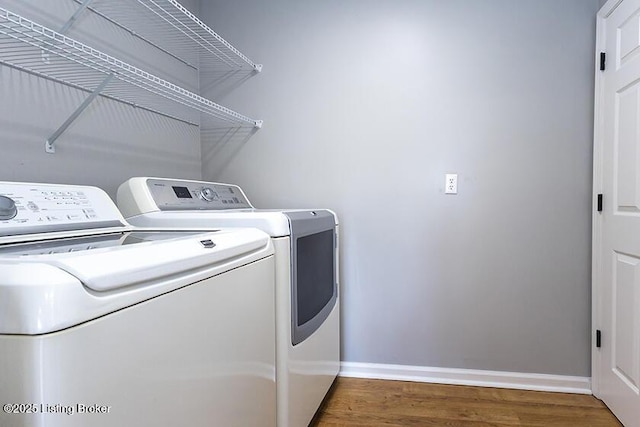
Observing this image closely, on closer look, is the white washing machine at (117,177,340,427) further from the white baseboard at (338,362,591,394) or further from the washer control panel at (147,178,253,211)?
the white baseboard at (338,362,591,394)

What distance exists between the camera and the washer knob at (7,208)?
0.95 m

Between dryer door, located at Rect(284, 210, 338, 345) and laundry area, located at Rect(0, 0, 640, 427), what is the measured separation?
0.05 ft

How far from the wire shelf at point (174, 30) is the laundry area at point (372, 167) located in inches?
0.6

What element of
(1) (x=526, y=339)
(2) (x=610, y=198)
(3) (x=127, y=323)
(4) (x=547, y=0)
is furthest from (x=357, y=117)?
(3) (x=127, y=323)

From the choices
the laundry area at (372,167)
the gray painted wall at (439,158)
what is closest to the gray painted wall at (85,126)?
the laundry area at (372,167)

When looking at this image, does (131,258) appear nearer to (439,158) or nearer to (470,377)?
(439,158)

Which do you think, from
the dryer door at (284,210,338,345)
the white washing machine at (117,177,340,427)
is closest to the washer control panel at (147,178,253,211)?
the white washing machine at (117,177,340,427)

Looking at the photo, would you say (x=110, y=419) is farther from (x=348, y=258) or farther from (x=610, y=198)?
(x=610, y=198)

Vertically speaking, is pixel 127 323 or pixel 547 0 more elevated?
pixel 547 0

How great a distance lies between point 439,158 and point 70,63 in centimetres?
165

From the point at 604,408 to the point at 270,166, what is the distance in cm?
199

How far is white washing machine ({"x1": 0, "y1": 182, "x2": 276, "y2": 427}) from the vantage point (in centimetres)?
49

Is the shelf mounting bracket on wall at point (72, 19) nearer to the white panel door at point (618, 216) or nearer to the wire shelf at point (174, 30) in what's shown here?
the wire shelf at point (174, 30)

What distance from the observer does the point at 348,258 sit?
2184 mm
